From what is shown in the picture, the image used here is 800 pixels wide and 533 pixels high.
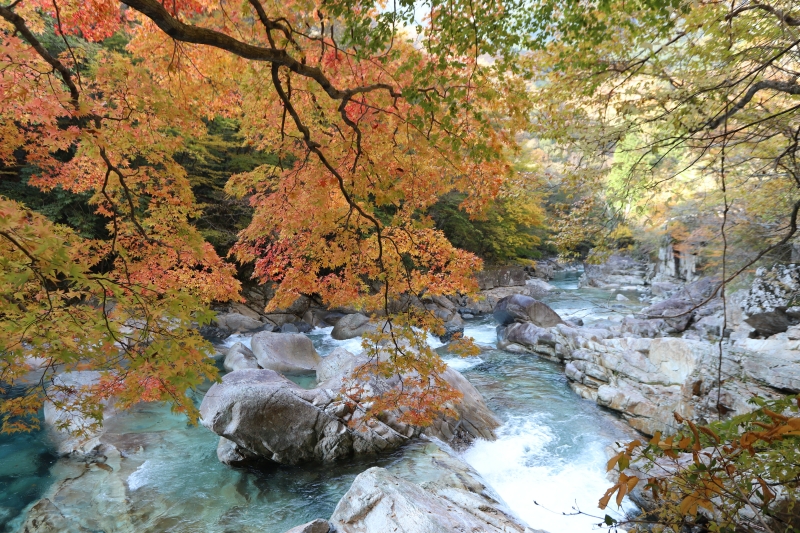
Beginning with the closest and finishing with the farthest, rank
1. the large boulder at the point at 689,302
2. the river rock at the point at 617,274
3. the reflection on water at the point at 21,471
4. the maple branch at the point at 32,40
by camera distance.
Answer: the maple branch at the point at 32,40 → the reflection on water at the point at 21,471 → the large boulder at the point at 689,302 → the river rock at the point at 617,274

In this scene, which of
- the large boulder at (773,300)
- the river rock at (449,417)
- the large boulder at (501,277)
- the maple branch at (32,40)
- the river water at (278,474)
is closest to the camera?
the maple branch at (32,40)

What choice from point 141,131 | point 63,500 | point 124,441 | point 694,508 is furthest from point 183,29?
point 124,441

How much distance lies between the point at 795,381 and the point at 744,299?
16.4 ft

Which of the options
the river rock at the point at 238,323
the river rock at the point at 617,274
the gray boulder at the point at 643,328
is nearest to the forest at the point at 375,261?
the gray boulder at the point at 643,328

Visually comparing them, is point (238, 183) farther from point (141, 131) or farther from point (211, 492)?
point (211, 492)

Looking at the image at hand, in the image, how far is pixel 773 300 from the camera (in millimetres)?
10055

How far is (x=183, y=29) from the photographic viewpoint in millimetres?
2361

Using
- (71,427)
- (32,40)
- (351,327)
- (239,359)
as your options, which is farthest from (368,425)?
(351,327)

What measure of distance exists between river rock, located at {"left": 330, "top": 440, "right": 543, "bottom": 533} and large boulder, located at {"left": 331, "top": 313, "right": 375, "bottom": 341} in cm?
878

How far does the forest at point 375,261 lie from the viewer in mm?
2873

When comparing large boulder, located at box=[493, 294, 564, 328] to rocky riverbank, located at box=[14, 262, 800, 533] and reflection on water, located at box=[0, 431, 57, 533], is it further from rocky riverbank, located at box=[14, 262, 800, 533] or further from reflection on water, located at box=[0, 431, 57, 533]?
reflection on water, located at box=[0, 431, 57, 533]

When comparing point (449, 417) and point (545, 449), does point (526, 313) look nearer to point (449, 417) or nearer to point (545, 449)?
point (545, 449)

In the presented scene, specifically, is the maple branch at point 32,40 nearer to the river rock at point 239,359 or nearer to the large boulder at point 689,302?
the river rock at point 239,359

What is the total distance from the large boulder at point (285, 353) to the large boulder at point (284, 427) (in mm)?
3563
